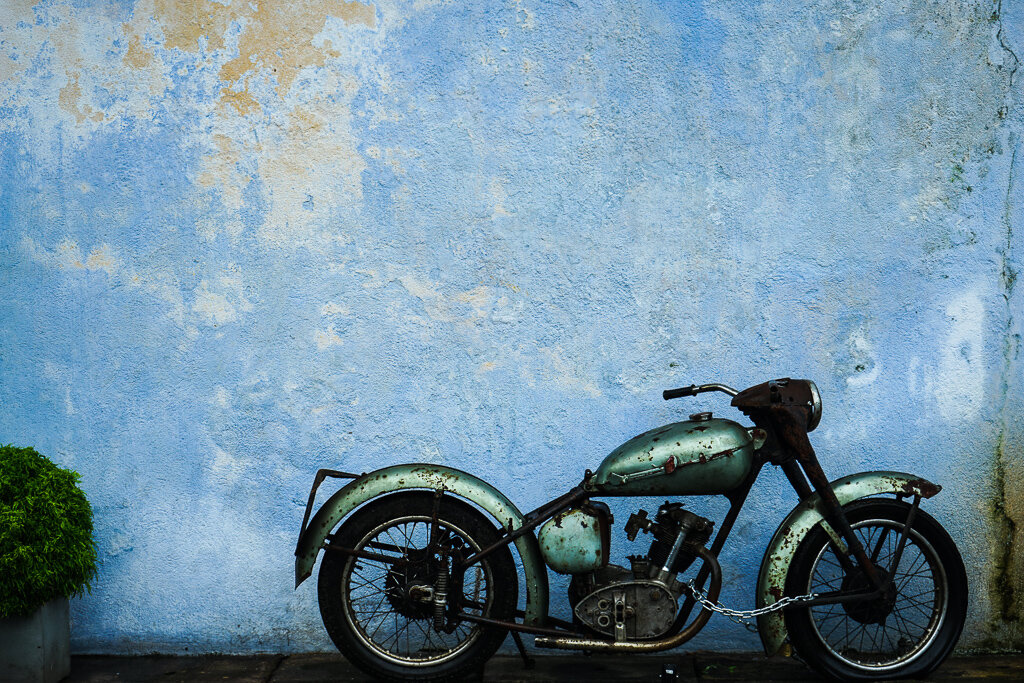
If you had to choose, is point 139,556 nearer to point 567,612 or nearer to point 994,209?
point 567,612

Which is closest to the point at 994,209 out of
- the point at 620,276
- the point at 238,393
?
the point at 620,276

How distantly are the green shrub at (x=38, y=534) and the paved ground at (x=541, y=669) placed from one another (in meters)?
0.51

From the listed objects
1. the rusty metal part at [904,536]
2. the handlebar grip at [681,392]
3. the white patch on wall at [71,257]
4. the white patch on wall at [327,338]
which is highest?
the white patch on wall at [71,257]

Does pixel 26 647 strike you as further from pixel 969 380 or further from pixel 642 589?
pixel 969 380

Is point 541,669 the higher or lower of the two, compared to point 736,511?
lower

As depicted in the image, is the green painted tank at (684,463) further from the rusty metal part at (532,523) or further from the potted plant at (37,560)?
the potted plant at (37,560)

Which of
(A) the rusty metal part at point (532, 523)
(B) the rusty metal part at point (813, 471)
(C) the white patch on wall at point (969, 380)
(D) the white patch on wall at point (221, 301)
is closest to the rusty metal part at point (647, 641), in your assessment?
(A) the rusty metal part at point (532, 523)

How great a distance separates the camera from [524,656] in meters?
4.08

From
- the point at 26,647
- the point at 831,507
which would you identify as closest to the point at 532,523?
the point at 831,507

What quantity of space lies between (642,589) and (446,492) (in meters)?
0.90

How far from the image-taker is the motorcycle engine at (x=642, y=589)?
374 cm

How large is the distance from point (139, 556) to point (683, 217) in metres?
3.12

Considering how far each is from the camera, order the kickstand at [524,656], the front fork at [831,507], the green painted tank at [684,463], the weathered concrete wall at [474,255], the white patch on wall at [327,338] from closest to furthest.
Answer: the green painted tank at [684,463]
the front fork at [831,507]
the kickstand at [524,656]
the weathered concrete wall at [474,255]
the white patch on wall at [327,338]

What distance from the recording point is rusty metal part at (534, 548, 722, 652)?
3.70 meters
